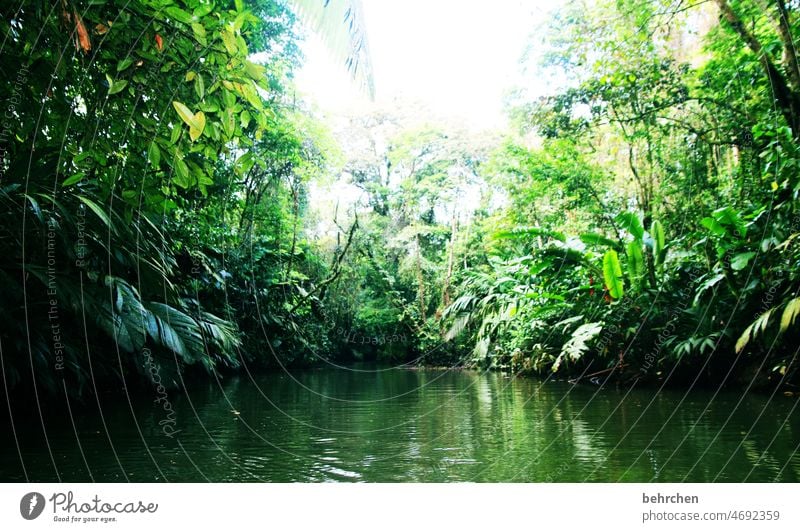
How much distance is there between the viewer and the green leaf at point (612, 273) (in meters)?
3.63

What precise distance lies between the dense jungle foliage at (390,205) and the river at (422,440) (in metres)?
0.32

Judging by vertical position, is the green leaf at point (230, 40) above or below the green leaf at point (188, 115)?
above

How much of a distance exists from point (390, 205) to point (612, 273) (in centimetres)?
287

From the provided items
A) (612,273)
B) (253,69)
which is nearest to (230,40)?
(253,69)

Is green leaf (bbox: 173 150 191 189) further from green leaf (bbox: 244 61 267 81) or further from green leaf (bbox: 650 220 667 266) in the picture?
green leaf (bbox: 650 220 667 266)

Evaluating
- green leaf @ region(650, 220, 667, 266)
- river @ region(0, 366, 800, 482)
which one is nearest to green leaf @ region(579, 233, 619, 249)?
green leaf @ region(650, 220, 667, 266)

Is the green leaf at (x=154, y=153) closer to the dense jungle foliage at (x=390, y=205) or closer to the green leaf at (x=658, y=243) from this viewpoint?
the dense jungle foliage at (x=390, y=205)

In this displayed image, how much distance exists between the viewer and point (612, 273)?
3635 millimetres

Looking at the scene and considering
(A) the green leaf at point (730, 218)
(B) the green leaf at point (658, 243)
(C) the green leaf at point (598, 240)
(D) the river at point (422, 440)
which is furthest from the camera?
(C) the green leaf at point (598, 240)

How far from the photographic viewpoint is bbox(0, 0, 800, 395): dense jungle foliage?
5.02 feet

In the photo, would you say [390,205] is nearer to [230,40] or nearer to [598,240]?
[598,240]

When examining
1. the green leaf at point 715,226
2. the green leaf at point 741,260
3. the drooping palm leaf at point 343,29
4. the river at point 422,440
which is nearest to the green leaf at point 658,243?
the green leaf at point 715,226

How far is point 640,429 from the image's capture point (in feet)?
6.15
